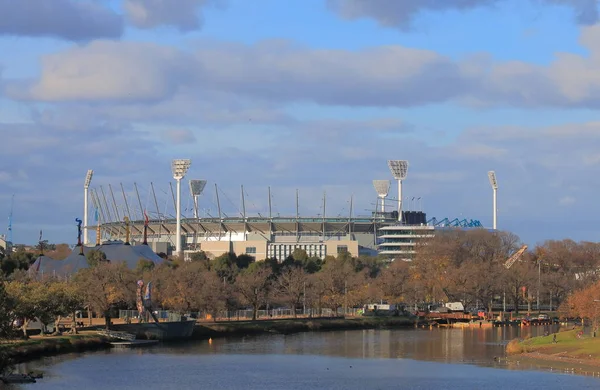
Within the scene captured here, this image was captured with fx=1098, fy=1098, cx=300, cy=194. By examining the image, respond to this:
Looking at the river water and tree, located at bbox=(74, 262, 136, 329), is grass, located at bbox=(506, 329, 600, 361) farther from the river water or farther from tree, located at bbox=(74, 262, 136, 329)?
tree, located at bbox=(74, 262, 136, 329)

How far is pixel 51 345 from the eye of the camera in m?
81.4

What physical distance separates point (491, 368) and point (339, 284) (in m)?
65.7

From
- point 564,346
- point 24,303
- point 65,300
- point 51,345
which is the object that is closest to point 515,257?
point 564,346

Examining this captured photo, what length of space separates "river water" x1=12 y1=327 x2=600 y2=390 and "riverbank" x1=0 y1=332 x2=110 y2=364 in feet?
5.63

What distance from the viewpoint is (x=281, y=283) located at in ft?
443

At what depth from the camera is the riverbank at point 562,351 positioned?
72894mm

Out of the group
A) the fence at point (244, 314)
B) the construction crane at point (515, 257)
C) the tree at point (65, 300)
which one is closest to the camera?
the tree at point (65, 300)

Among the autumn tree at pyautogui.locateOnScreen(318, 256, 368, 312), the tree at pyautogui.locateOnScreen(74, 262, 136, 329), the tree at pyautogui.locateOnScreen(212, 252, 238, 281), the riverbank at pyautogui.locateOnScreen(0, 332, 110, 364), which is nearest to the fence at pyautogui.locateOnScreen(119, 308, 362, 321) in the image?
the autumn tree at pyautogui.locateOnScreen(318, 256, 368, 312)

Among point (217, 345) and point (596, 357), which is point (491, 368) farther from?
point (217, 345)

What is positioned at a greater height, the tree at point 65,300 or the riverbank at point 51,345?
the tree at point 65,300

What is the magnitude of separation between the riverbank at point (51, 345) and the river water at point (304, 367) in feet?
5.63

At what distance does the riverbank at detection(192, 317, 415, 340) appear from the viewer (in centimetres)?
10388

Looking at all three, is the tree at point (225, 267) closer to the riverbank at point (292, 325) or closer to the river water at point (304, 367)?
the riverbank at point (292, 325)

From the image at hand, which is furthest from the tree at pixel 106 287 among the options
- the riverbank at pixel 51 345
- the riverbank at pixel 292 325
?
the riverbank at pixel 292 325
